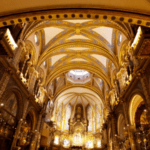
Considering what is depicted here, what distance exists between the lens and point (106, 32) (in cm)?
1652

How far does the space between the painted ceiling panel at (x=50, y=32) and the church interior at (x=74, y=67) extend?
12cm

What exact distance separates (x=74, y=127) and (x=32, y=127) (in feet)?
48.2

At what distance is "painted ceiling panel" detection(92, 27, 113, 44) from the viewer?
53.4 ft

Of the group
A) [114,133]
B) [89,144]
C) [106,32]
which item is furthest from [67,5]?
[89,144]

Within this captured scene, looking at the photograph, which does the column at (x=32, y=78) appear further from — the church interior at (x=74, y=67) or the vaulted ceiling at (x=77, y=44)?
the vaulted ceiling at (x=77, y=44)

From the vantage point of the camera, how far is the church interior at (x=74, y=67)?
6824mm

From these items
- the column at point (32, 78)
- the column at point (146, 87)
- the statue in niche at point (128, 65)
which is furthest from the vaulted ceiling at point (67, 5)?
the column at point (32, 78)

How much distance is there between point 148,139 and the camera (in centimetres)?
909

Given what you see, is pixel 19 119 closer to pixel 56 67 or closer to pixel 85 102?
pixel 56 67

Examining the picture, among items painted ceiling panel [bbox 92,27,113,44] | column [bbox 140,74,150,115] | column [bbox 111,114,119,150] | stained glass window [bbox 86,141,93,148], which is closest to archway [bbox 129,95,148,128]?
column [bbox 140,74,150,115]

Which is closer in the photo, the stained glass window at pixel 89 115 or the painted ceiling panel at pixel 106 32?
the painted ceiling panel at pixel 106 32

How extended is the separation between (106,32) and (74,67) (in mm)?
8240

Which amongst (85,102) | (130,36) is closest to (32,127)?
(130,36)

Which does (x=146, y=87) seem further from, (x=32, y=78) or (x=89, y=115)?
(x=89, y=115)
